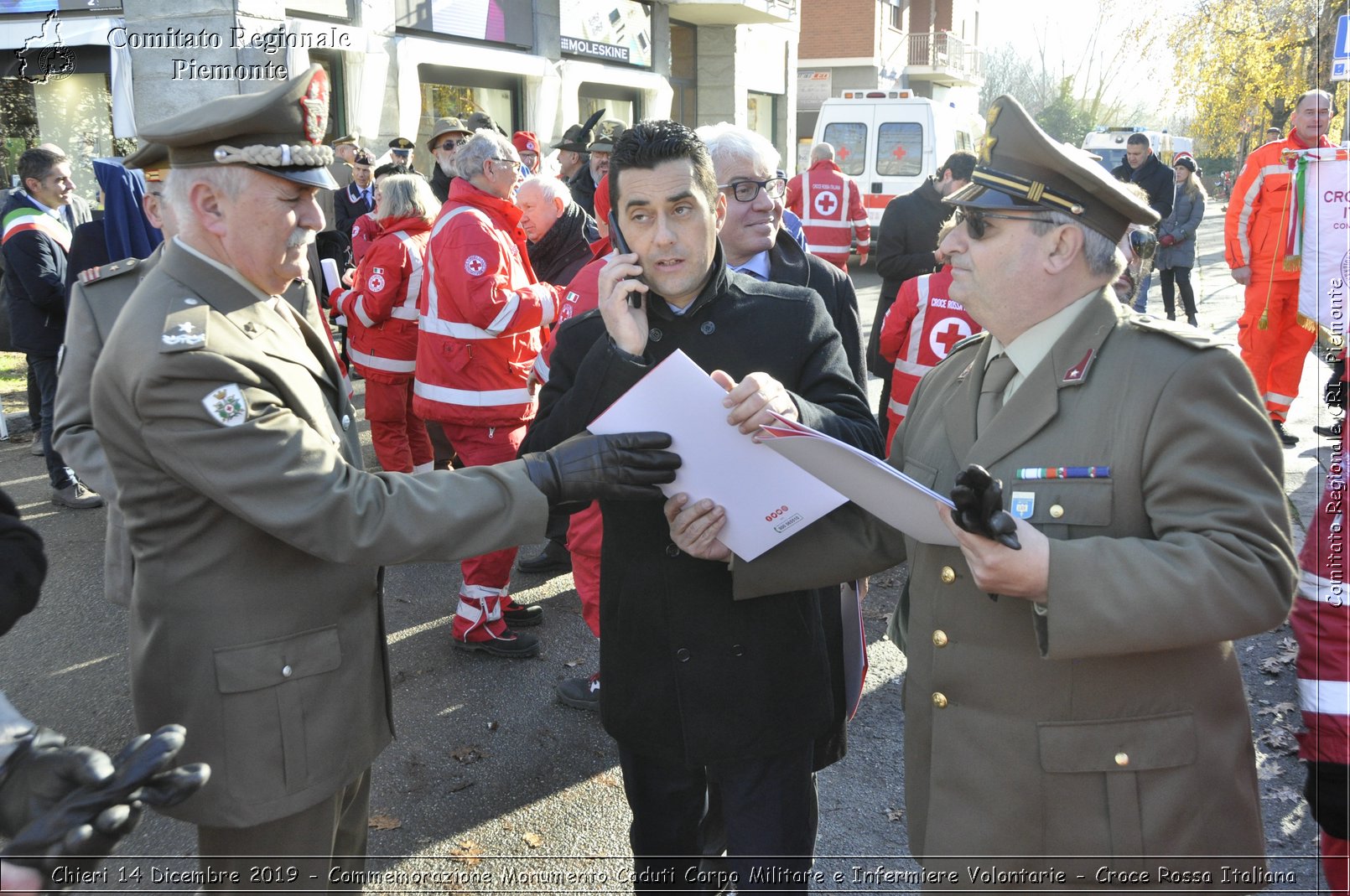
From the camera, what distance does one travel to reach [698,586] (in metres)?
2.41

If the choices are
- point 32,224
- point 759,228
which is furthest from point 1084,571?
point 32,224

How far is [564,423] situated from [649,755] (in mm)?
853

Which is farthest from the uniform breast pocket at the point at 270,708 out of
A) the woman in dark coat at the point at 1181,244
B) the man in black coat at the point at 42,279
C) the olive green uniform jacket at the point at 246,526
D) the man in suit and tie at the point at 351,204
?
the woman in dark coat at the point at 1181,244

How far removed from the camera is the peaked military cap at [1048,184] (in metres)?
1.84

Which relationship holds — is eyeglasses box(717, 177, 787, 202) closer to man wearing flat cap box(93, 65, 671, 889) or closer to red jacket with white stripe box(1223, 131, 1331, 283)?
man wearing flat cap box(93, 65, 671, 889)

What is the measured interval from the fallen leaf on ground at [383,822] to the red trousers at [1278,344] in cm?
724

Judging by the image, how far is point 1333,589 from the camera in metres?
2.04

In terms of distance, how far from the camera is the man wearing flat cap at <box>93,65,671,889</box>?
76.4 inches

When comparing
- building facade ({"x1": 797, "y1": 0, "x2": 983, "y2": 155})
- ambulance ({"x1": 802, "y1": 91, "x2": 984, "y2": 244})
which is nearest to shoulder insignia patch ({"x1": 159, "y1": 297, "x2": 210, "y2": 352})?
ambulance ({"x1": 802, "y1": 91, "x2": 984, "y2": 244})

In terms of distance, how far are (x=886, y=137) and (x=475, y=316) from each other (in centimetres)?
1455

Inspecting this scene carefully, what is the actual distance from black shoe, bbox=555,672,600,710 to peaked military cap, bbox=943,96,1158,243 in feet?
9.51

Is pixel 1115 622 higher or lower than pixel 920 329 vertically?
lower

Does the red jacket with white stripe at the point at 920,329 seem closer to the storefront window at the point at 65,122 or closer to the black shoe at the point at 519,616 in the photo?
the black shoe at the point at 519,616

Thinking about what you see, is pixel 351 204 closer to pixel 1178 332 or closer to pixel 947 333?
pixel 947 333
